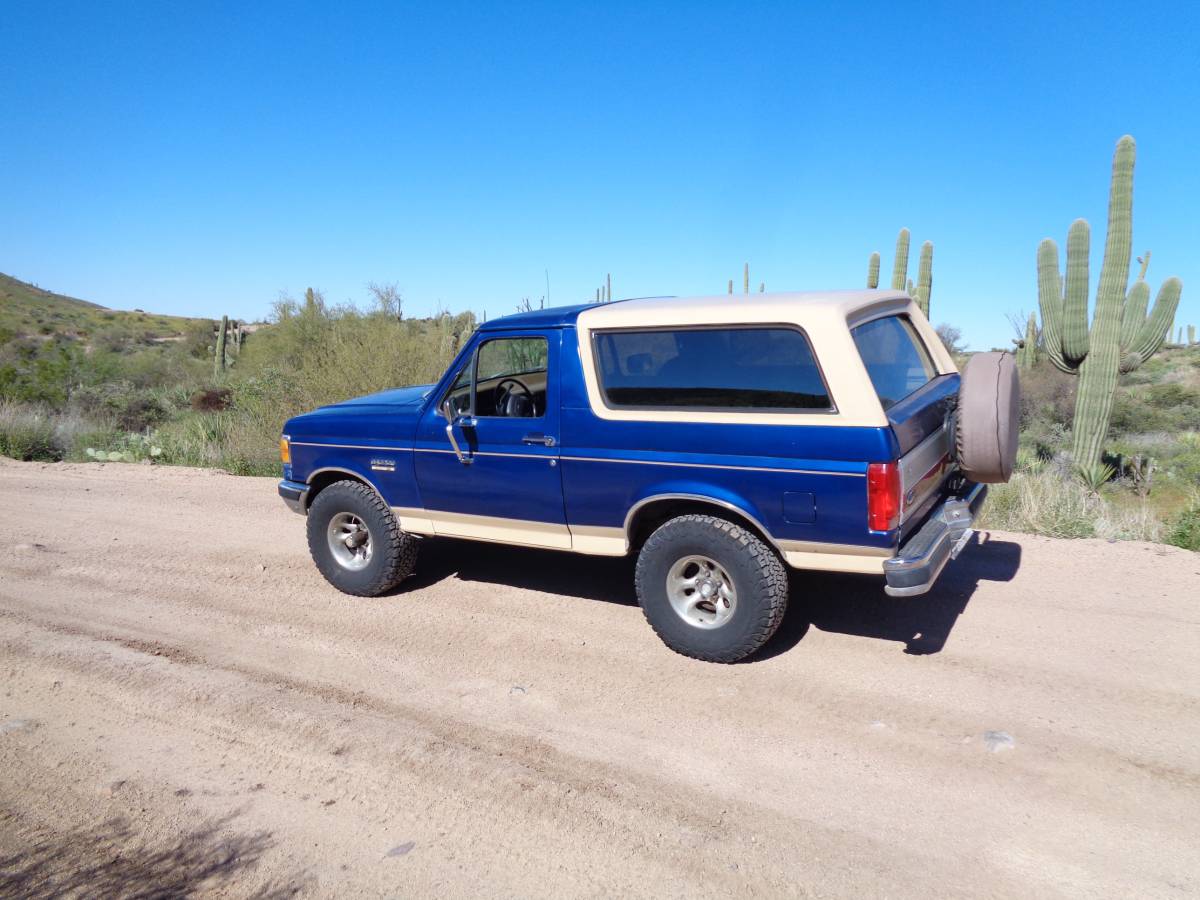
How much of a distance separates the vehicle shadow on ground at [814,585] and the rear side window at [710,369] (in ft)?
5.09

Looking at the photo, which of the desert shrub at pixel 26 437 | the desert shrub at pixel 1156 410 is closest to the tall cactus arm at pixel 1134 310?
the desert shrub at pixel 1156 410

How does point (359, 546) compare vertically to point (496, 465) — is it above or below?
below

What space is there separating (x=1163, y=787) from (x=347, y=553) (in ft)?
17.0

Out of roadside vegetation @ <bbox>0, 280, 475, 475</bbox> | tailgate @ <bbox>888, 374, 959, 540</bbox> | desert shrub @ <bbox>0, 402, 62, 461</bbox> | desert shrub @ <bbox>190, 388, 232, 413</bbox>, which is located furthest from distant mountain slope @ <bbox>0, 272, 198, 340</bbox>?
tailgate @ <bbox>888, 374, 959, 540</bbox>

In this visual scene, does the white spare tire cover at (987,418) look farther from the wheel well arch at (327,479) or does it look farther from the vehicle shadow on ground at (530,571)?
the wheel well arch at (327,479)

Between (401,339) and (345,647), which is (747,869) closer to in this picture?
(345,647)

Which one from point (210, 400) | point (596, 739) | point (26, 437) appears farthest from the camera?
point (210, 400)

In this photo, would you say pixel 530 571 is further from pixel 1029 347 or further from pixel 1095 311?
pixel 1029 347

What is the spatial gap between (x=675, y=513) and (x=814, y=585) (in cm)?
161

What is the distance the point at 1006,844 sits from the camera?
10.7ft

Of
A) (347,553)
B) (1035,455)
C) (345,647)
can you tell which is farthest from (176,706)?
(1035,455)

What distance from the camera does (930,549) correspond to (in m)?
4.46

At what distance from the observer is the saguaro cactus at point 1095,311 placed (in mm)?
12656

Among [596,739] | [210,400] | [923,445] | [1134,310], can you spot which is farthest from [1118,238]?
[210,400]
